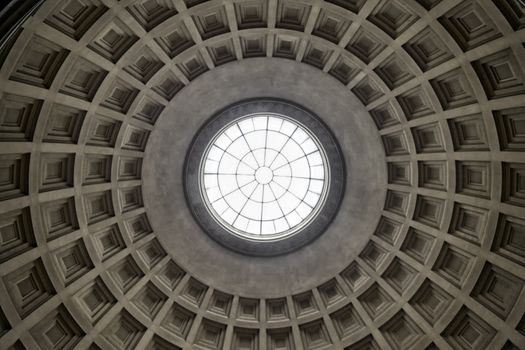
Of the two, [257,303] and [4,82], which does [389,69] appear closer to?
[257,303]

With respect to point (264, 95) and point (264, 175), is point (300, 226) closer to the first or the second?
point (264, 175)

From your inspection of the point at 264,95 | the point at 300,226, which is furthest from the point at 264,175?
the point at 264,95

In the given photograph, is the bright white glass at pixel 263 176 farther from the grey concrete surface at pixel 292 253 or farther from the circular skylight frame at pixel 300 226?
Answer: the grey concrete surface at pixel 292 253

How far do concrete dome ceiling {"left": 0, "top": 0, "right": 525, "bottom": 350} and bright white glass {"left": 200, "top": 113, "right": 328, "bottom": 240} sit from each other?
283 cm

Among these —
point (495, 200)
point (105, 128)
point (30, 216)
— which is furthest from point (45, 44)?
point (495, 200)

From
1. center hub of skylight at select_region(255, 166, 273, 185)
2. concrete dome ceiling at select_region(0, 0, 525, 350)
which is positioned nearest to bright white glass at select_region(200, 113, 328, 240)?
center hub of skylight at select_region(255, 166, 273, 185)

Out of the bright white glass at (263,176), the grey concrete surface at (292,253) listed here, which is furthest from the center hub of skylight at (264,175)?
the grey concrete surface at (292,253)

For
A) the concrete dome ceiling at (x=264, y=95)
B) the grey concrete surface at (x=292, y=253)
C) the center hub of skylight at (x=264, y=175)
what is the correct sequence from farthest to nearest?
the center hub of skylight at (x=264, y=175)
the grey concrete surface at (x=292, y=253)
the concrete dome ceiling at (x=264, y=95)

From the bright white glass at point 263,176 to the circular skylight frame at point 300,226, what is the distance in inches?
42.9

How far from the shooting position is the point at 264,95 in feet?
81.5

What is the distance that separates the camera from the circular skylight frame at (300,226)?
992 inches

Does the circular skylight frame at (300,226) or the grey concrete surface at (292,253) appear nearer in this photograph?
the grey concrete surface at (292,253)

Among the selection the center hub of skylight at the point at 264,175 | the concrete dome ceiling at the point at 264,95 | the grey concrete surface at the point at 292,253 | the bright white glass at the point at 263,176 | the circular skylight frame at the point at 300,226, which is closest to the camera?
the concrete dome ceiling at the point at 264,95

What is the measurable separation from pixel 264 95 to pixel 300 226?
8463mm
